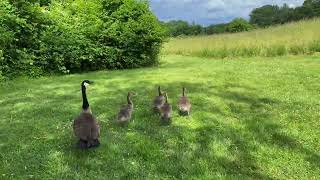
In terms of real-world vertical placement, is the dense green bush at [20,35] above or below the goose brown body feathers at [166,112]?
above

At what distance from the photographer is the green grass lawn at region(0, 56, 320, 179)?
9.06 metres

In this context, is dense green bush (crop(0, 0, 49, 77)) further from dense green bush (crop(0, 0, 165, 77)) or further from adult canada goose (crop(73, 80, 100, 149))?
adult canada goose (crop(73, 80, 100, 149))

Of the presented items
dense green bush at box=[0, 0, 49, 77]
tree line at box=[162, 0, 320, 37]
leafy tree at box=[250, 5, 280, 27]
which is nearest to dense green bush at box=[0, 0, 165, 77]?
dense green bush at box=[0, 0, 49, 77]

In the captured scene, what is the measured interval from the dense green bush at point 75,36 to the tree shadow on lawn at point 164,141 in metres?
6.82

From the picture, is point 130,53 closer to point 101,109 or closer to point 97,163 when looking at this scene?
point 101,109

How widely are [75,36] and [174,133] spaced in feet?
41.2

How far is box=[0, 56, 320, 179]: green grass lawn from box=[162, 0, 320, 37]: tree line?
44.3 metres

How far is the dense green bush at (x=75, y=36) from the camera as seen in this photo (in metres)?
20.7

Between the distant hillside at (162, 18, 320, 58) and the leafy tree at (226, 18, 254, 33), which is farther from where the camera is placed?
the leafy tree at (226, 18, 254, 33)

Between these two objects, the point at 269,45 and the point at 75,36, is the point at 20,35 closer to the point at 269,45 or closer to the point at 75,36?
the point at 75,36

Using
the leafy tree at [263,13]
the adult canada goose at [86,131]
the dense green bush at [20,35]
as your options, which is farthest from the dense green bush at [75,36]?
the leafy tree at [263,13]

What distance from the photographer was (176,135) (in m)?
10.9

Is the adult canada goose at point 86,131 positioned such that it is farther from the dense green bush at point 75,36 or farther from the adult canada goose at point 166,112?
the dense green bush at point 75,36

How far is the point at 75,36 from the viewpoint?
22.5 metres
